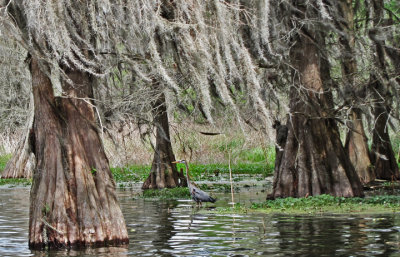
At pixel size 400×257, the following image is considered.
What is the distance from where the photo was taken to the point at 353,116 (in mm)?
25453

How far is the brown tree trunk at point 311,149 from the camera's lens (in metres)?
19.4

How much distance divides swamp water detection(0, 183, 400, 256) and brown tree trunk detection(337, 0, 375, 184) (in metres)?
5.38

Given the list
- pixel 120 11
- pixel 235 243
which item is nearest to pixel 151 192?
pixel 235 243

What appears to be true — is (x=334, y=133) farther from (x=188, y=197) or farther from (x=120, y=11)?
(x=120, y=11)

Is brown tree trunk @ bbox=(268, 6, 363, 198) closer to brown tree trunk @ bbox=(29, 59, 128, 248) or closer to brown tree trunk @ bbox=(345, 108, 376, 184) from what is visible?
brown tree trunk @ bbox=(345, 108, 376, 184)

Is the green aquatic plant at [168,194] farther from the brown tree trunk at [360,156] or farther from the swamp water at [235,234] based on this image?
the brown tree trunk at [360,156]

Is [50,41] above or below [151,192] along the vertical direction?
above

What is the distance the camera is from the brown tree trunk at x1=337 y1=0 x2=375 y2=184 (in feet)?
67.3

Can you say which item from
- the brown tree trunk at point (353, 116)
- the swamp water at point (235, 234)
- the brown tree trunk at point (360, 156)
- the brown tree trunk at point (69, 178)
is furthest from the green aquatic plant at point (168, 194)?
the brown tree trunk at point (69, 178)

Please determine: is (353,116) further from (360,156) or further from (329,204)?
(329,204)

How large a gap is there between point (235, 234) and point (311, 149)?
20.6 feet

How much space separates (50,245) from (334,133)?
10.2 metres

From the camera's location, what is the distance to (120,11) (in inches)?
436

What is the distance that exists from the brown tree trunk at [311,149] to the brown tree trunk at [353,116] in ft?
2.85
